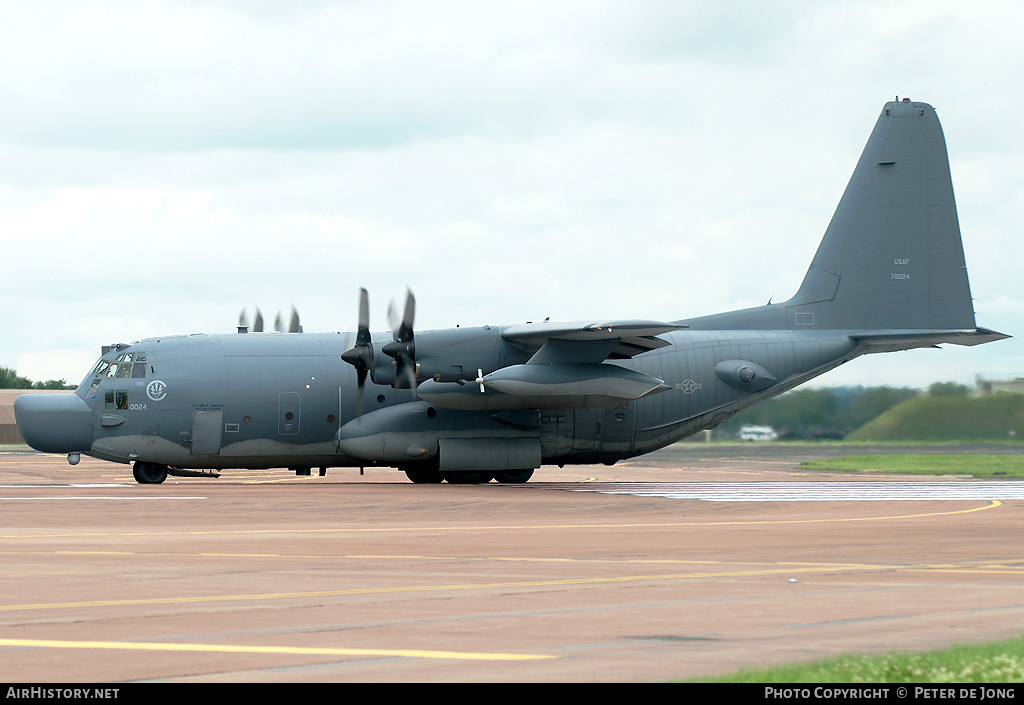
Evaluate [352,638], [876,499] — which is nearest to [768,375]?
[876,499]

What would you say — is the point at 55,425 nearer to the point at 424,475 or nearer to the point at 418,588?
the point at 424,475

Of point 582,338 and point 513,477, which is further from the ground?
point 582,338

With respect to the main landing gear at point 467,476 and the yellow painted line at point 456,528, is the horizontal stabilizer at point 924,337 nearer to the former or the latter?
the main landing gear at point 467,476

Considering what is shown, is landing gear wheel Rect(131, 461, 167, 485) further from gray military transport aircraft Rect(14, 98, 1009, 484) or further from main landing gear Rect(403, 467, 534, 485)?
main landing gear Rect(403, 467, 534, 485)

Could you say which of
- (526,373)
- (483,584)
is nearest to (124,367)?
(526,373)

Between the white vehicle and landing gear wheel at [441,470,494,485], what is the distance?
1254 centimetres

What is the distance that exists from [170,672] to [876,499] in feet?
82.5

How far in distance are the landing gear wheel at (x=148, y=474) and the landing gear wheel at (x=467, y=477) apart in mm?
7933

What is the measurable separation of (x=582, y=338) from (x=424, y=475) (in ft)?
25.2

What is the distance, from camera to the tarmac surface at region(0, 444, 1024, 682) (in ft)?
29.3

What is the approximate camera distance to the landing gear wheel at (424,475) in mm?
37844

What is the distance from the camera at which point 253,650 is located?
30.1 feet

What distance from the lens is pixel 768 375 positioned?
3878 centimetres
